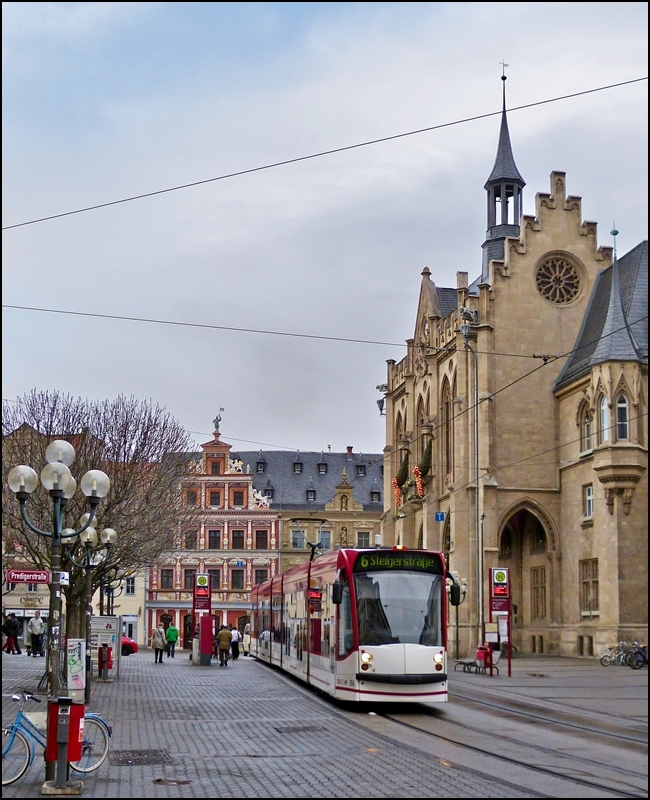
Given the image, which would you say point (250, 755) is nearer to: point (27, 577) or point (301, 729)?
point (301, 729)

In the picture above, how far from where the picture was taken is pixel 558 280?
52500 millimetres

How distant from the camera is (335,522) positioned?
90.7 metres

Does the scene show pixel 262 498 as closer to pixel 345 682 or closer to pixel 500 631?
pixel 500 631

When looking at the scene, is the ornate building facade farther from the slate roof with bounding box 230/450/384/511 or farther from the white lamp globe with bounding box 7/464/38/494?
the white lamp globe with bounding box 7/464/38/494

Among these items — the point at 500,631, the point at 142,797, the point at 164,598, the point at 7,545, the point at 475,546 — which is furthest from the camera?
the point at 164,598

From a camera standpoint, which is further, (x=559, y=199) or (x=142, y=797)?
(x=559, y=199)

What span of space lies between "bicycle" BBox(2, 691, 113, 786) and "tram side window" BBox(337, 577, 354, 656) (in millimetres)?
8809

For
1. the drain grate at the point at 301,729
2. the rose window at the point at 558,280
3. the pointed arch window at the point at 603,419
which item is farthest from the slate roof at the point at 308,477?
the drain grate at the point at 301,729

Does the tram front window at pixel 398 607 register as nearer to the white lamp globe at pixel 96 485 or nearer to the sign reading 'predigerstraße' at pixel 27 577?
the sign reading 'predigerstraße' at pixel 27 577

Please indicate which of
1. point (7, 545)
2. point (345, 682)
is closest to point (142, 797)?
point (345, 682)

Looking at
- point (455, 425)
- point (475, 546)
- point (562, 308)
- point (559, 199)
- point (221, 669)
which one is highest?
point (559, 199)

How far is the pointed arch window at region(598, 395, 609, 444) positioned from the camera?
4378 cm

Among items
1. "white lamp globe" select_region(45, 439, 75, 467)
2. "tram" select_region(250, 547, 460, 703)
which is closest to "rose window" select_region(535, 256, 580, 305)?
"tram" select_region(250, 547, 460, 703)

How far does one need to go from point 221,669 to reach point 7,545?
8.42 m
